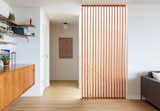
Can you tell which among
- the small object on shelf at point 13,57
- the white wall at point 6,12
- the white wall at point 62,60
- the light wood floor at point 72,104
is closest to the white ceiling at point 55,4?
the white wall at point 6,12

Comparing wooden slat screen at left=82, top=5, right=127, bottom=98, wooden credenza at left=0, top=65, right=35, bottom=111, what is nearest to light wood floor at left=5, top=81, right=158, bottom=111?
wooden slat screen at left=82, top=5, right=127, bottom=98

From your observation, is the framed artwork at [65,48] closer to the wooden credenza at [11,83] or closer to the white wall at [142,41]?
the white wall at [142,41]

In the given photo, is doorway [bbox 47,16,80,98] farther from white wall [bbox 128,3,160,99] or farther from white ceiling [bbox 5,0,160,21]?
white wall [bbox 128,3,160,99]

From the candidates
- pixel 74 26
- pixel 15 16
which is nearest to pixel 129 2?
pixel 15 16

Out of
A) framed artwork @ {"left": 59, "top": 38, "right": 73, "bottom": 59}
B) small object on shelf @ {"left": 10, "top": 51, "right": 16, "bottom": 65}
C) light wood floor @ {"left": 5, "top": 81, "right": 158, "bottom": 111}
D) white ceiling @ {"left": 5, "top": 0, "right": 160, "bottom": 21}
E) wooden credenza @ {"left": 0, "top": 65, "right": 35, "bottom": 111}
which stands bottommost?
light wood floor @ {"left": 5, "top": 81, "right": 158, "bottom": 111}

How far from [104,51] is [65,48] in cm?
368

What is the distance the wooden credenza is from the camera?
3112 millimetres

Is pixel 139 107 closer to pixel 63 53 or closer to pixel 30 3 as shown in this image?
pixel 30 3

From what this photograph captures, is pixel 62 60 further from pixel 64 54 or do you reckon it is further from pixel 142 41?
pixel 142 41

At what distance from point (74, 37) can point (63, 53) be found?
815mm

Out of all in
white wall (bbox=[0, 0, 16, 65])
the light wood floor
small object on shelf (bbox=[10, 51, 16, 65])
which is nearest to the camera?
the light wood floor

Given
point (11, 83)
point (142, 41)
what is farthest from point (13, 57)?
point (142, 41)

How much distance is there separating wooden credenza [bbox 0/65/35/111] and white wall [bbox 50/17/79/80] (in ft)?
14.3

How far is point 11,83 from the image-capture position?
3.55m
